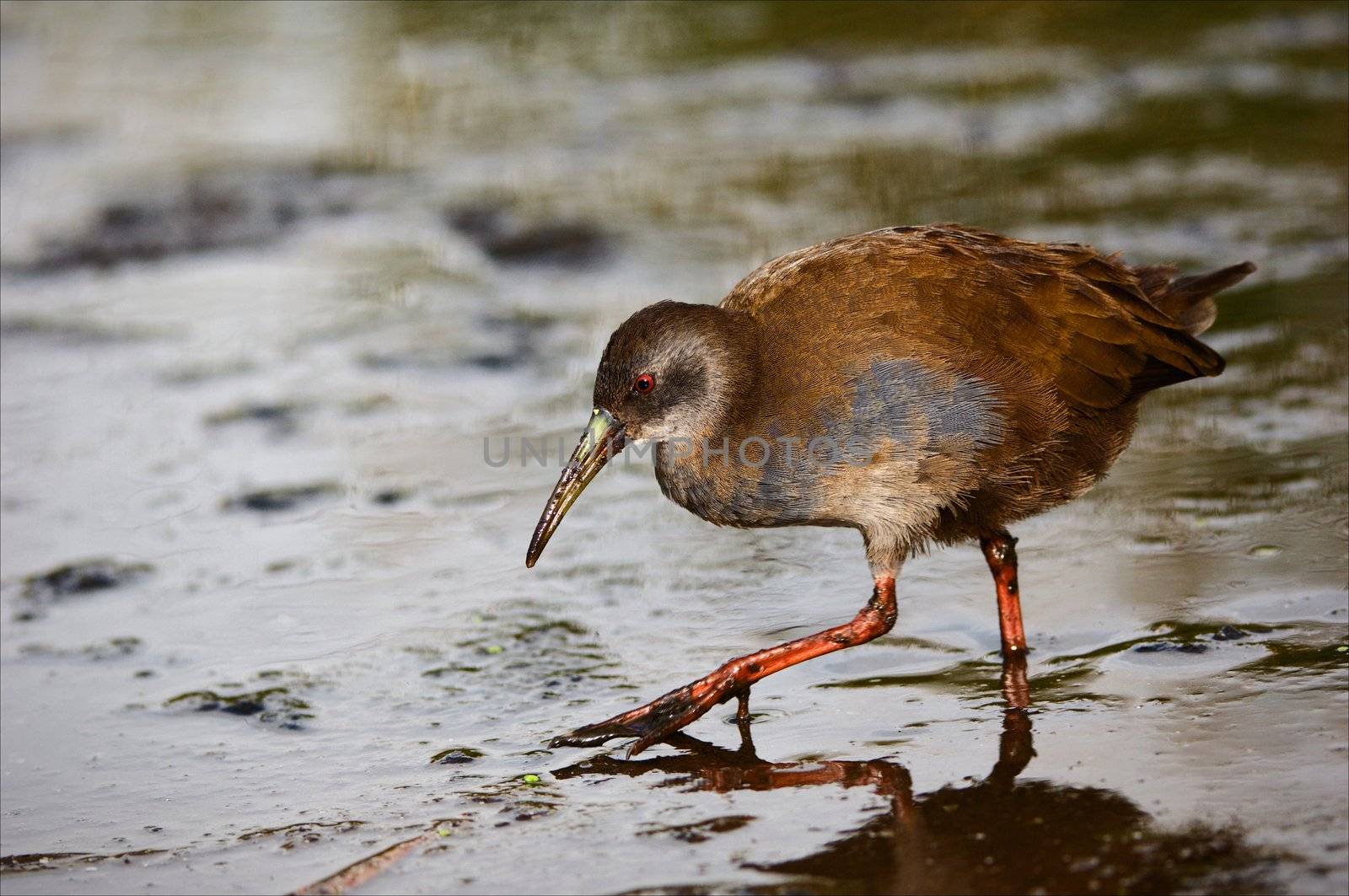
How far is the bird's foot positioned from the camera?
17.2 feet

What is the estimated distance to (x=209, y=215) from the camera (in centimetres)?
1141

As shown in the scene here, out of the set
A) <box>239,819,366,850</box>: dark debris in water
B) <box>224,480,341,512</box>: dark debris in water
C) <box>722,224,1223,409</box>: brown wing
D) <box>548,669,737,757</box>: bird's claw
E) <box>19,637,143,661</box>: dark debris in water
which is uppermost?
<box>722,224,1223,409</box>: brown wing

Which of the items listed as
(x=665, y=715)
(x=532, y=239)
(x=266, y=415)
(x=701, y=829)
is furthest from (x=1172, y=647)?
(x=532, y=239)

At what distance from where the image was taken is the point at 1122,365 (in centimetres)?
577

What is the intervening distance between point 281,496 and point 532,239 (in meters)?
3.53

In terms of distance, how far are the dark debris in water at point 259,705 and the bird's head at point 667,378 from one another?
0.92 metres

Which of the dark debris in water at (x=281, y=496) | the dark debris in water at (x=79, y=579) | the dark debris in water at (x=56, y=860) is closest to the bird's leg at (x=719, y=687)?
the dark debris in water at (x=56, y=860)

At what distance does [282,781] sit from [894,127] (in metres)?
8.16

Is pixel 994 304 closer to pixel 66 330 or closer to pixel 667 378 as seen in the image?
pixel 667 378

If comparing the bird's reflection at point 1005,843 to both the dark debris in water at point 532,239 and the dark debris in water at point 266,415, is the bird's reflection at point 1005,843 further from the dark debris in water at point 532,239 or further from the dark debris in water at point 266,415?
the dark debris in water at point 532,239

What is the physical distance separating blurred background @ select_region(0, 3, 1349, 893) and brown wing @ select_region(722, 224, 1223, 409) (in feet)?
2.70

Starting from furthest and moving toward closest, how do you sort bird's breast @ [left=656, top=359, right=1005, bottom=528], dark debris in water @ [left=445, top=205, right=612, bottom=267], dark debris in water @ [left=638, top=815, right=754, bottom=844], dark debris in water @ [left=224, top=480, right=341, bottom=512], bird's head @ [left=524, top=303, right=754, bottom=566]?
dark debris in water @ [left=445, top=205, right=612, bottom=267], dark debris in water @ [left=224, top=480, right=341, bottom=512], bird's head @ [left=524, top=303, right=754, bottom=566], bird's breast @ [left=656, top=359, right=1005, bottom=528], dark debris in water @ [left=638, top=815, right=754, bottom=844]

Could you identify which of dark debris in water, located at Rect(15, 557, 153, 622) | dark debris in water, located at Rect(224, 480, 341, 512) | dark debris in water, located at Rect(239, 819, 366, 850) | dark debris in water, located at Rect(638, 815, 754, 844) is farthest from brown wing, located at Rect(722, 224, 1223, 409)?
dark debris in water, located at Rect(15, 557, 153, 622)

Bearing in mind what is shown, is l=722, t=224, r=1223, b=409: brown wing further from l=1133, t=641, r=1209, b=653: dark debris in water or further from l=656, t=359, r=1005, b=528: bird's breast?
l=1133, t=641, r=1209, b=653: dark debris in water
